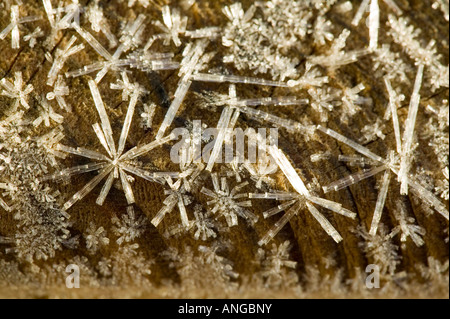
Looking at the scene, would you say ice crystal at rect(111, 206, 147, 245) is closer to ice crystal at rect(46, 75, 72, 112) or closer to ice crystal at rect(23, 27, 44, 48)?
ice crystal at rect(46, 75, 72, 112)

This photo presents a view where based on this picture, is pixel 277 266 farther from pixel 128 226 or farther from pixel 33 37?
pixel 33 37

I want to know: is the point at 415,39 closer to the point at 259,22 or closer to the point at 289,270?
the point at 259,22

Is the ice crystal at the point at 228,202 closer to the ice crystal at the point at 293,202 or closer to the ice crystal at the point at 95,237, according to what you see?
the ice crystal at the point at 293,202

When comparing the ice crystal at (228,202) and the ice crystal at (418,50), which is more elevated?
the ice crystal at (418,50)

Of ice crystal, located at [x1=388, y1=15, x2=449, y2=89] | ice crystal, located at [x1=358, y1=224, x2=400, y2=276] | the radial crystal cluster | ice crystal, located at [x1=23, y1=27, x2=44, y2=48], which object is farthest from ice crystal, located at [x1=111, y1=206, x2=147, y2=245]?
ice crystal, located at [x1=388, y1=15, x2=449, y2=89]

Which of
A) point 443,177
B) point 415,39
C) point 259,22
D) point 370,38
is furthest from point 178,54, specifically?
point 443,177

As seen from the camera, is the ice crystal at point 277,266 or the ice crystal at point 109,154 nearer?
the ice crystal at point 109,154

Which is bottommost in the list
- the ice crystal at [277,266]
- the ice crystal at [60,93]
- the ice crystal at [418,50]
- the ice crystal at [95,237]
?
the ice crystal at [277,266]

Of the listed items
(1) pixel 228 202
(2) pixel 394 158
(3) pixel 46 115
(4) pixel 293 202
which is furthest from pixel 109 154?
(2) pixel 394 158

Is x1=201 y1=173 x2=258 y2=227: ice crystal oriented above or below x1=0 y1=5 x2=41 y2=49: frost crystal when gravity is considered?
below

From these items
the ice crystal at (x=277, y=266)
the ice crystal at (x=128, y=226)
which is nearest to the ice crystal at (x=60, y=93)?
the ice crystal at (x=128, y=226)

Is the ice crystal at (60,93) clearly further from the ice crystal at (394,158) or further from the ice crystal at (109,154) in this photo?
the ice crystal at (394,158)
